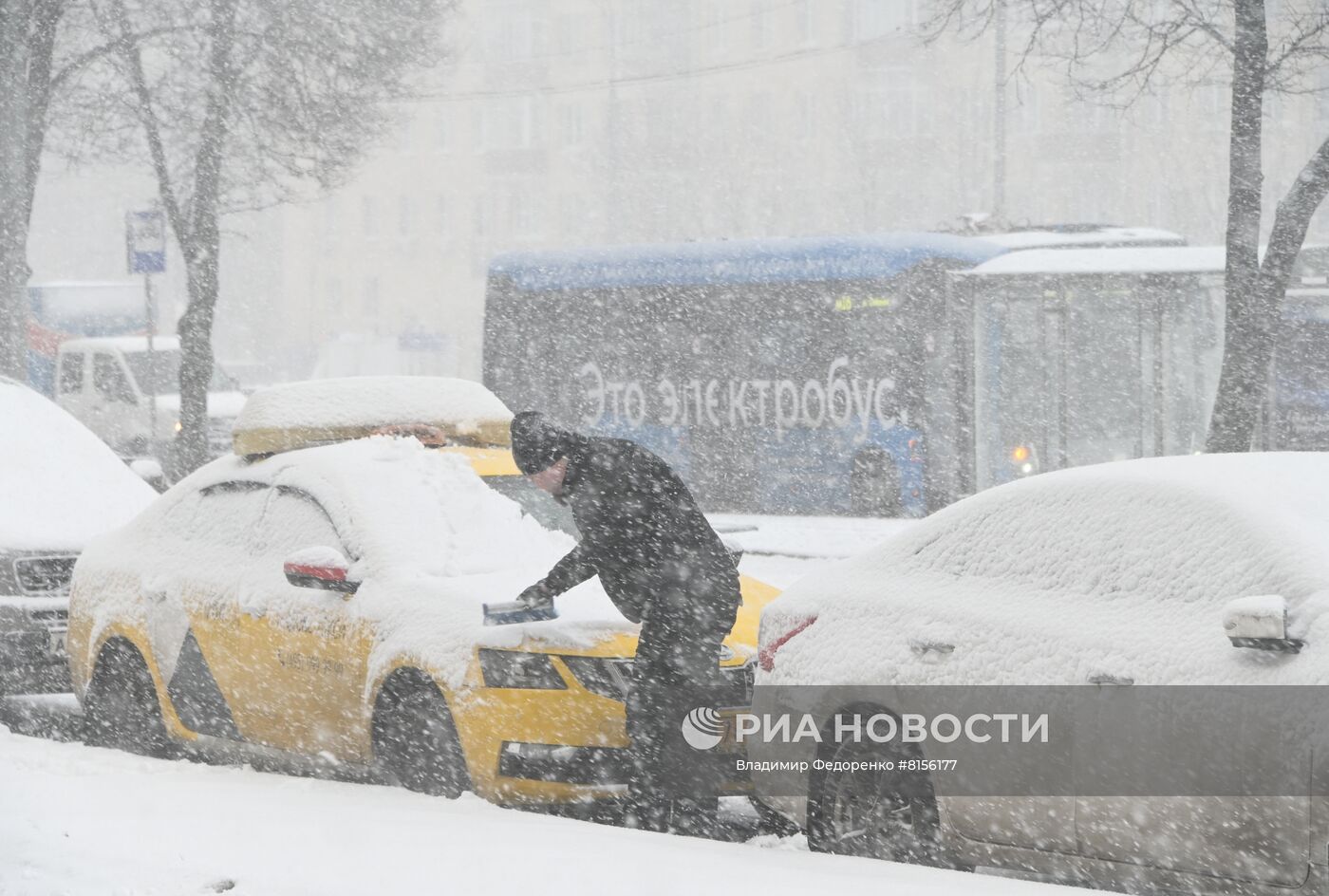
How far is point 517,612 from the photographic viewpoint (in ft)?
21.3

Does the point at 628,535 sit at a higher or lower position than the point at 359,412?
lower

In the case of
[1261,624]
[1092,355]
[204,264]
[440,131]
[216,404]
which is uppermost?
[440,131]

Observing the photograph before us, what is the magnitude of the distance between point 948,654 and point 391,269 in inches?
2579

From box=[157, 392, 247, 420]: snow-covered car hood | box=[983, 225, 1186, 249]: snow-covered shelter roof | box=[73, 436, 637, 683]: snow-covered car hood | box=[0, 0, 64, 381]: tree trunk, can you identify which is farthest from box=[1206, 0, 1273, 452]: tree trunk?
box=[157, 392, 247, 420]: snow-covered car hood

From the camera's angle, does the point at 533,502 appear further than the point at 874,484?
No

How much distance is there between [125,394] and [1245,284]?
19.2 m

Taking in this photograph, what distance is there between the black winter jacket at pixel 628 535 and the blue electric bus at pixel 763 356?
14458 millimetres

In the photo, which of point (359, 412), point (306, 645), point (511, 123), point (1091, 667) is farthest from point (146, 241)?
point (511, 123)

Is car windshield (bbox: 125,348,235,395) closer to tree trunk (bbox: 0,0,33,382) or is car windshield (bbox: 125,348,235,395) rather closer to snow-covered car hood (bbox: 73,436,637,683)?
tree trunk (bbox: 0,0,33,382)

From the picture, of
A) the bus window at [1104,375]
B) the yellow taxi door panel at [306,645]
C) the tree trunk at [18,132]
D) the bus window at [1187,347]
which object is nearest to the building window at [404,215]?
the tree trunk at [18,132]

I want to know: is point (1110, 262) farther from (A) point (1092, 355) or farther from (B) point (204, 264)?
(B) point (204, 264)

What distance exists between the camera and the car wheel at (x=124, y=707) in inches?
319

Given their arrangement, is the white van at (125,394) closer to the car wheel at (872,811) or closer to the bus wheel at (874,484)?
the bus wheel at (874,484)

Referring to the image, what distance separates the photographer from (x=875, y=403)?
21203 mm
